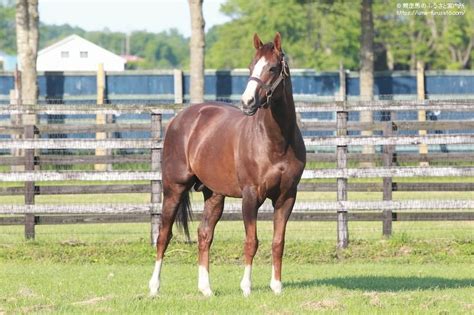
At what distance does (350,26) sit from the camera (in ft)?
182

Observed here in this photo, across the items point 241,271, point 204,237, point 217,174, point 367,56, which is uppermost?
point 367,56

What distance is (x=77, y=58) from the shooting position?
214 feet

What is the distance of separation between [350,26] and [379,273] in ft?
143

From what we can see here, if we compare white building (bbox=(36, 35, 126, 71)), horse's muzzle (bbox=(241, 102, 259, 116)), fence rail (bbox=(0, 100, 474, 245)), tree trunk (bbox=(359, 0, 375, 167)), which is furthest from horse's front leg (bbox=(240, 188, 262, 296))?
white building (bbox=(36, 35, 126, 71))

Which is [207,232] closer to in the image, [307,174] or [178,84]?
[307,174]

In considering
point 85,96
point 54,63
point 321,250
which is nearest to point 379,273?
point 321,250

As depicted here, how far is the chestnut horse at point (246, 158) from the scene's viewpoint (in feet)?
32.6

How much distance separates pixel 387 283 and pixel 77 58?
5516 centimetres

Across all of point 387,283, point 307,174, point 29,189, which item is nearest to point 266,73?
point 387,283

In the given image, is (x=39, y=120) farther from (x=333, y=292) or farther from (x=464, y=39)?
(x=464, y=39)

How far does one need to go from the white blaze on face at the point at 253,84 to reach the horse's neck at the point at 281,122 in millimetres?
423

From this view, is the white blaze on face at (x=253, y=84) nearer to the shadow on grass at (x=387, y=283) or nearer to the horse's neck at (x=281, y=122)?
the horse's neck at (x=281, y=122)

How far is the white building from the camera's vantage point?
2348 inches

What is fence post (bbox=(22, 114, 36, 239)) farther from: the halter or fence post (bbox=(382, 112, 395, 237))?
the halter
